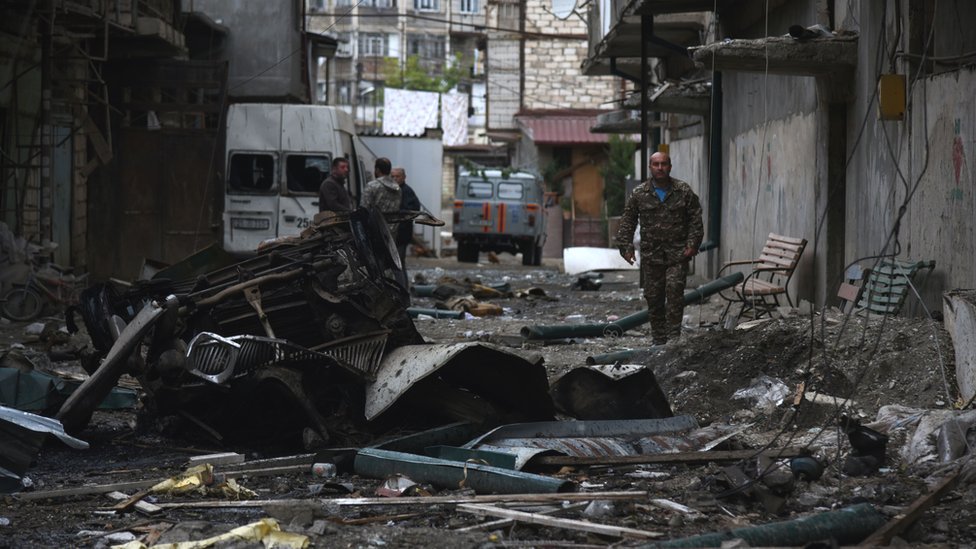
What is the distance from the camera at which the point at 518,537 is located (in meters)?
5.09

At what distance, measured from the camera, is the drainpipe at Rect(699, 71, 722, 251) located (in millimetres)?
19391

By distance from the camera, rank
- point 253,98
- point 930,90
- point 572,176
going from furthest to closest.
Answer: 1. point 572,176
2. point 253,98
3. point 930,90

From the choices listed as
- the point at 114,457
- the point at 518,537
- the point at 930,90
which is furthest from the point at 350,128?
the point at 518,537

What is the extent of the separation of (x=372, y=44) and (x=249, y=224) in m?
51.2

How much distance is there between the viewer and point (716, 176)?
1981 cm

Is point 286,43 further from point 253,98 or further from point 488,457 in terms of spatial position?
point 488,457

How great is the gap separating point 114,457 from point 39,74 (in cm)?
1152

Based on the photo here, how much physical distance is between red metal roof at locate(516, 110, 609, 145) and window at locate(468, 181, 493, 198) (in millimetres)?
13821

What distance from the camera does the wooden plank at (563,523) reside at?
16.2ft

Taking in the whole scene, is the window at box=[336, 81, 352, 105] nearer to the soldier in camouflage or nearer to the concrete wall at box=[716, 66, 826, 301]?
the concrete wall at box=[716, 66, 826, 301]

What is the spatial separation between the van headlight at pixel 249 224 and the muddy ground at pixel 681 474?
976 cm

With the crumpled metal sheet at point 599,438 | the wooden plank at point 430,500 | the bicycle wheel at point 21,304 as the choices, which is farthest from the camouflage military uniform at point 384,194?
the wooden plank at point 430,500

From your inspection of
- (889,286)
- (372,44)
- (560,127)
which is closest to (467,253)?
(560,127)

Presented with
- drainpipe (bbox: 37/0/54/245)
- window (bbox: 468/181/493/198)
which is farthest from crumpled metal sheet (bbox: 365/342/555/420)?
window (bbox: 468/181/493/198)
